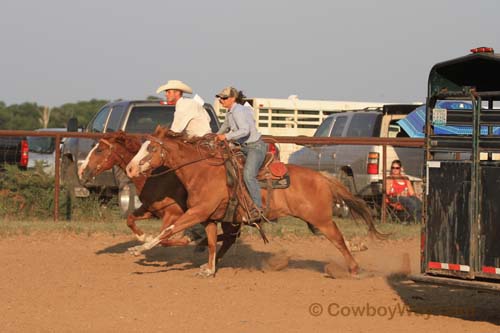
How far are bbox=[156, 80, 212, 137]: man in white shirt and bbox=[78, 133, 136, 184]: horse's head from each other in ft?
2.33

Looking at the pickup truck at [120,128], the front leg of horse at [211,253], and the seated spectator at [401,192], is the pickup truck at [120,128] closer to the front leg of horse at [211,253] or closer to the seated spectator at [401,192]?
the seated spectator at [401,192]

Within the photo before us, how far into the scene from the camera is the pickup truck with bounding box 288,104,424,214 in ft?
56.1

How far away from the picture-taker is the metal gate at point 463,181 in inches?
339

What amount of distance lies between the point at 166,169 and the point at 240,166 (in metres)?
1.08

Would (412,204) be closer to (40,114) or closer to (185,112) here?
(185,112)

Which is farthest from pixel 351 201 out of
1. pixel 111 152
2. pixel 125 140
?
pixel 111 152

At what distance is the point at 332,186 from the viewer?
1218cm

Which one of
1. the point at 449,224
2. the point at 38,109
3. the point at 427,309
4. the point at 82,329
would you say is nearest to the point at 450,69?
the point at 449,224

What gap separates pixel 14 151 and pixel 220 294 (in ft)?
38.1

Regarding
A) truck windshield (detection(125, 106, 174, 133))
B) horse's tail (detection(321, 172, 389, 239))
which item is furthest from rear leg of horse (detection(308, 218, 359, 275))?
truck windshield (detection(125, 106, 174, 133))

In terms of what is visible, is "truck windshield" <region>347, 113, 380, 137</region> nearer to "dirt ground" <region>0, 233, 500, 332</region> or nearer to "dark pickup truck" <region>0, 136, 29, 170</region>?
"dirt ground" <region>0, 233, 500, 332</region>

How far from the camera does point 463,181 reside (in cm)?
882

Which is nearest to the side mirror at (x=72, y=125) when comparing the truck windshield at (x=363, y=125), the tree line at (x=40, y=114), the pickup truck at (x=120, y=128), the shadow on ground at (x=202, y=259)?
the pickup truck at (x=120, y=128)

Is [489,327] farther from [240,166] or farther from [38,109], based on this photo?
[38,109]
